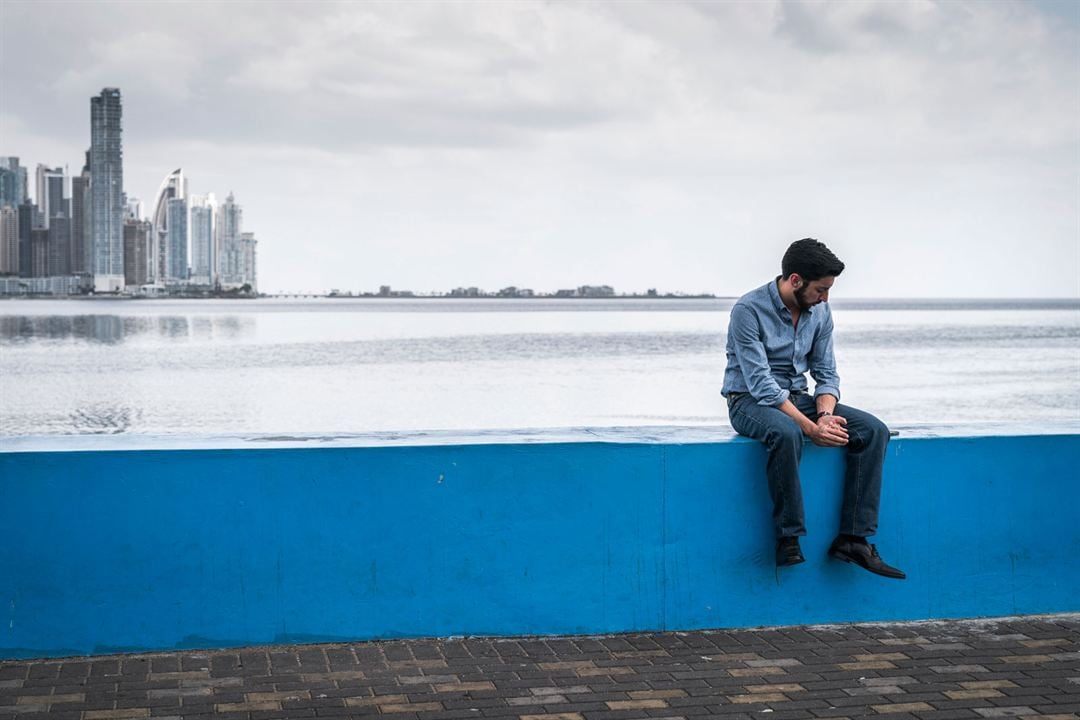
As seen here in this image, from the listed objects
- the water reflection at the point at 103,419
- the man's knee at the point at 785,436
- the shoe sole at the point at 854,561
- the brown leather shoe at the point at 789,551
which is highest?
the man's knee at the point at 785,436

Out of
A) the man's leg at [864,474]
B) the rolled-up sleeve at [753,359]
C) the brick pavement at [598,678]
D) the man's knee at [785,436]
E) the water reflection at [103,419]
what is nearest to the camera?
the brick pavement at [598,678]

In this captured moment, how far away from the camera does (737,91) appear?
90.1 meters

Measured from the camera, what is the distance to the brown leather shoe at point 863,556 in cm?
548

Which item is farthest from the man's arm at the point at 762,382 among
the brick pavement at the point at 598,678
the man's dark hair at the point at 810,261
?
the brick pavement at the point at 598,678

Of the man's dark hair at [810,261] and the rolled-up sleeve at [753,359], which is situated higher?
the man's dark hair at [810,261]

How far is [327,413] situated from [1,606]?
93.3 feet

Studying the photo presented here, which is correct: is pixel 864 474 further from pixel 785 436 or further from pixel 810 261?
pixel 810 261

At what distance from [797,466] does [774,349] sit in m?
0.62

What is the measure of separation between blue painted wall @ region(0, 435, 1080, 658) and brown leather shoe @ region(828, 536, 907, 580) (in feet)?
0.31

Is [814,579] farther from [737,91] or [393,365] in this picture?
[737,91]

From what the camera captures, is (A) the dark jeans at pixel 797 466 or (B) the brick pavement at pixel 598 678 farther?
(A) the dark jeans at pixel 797 466

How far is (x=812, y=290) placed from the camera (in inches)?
221

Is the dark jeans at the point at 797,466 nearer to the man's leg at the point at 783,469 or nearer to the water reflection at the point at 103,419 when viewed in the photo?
the man's leg at the point at 783,469

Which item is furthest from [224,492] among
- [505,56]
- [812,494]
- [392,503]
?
[505,56]
